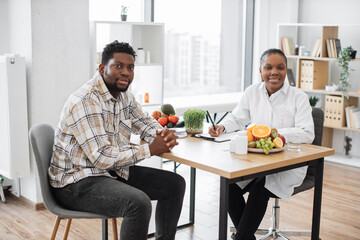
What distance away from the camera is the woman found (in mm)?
2713

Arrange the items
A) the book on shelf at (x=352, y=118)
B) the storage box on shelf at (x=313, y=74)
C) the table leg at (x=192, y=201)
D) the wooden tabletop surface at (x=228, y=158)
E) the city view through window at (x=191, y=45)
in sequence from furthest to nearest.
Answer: the storage box on shelf at (x=313, y=74) → the book on shelf at (x=352, y=118) → the city view through window at (x=191, y=45) → the table leg at (x=192, y=201) → the wooden tabletop surface at (x=228, y=158)

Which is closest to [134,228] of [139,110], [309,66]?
[139,110]

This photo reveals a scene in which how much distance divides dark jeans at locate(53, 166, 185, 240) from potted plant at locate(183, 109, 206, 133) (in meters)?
0.41

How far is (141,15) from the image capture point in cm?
471

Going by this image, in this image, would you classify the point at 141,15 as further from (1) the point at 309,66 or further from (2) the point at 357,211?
(2) the point at 357,211

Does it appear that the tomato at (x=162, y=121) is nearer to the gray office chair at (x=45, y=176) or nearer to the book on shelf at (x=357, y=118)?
the gray office chair at (x=45, y=176)

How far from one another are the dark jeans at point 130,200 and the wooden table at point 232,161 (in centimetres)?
23

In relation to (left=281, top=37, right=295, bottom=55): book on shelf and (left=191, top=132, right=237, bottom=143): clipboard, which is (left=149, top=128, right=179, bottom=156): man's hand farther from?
(left=281, top=37, right=295, bottom=55): book on shelf

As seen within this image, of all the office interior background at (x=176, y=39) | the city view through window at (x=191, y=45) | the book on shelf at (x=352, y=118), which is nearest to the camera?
the office interior background at (x=176, y=39)

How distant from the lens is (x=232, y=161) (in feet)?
7.58

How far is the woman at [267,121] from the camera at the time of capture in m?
2.71

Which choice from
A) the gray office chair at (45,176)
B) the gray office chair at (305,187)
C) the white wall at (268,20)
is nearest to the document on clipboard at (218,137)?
the gray office chair at (305,187)

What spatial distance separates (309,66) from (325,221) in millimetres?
2298

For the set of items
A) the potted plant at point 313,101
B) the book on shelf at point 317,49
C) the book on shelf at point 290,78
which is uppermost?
the book on shelf at point 317,49
